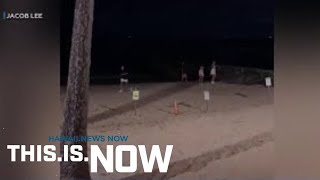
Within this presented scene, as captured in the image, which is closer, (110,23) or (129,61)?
(110,23)

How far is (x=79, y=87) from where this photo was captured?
5.23 m

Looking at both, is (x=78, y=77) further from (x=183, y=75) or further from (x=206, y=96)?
(x=206, y=96)

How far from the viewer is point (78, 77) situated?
5.22 m

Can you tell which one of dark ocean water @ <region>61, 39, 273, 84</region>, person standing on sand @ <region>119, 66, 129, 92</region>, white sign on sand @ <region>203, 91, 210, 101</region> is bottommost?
white sign on sand @ <region>203, 91, 210, 101</region>

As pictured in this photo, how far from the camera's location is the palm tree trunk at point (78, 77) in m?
5.20

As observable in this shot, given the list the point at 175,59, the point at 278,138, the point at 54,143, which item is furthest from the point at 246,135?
the point at 54,143

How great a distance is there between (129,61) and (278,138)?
1.78 meters

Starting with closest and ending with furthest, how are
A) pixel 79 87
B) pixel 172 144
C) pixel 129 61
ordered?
pixel 79 87 < pixel 172 144 < pixel 129 61

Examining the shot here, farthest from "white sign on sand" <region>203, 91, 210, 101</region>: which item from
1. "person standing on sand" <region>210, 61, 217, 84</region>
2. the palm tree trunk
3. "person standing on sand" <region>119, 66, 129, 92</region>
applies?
the palm tree trunk

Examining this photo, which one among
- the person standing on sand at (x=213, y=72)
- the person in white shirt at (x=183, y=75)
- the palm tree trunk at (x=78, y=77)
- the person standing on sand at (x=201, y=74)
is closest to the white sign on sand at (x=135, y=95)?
the person in white shirt at (x=183, y=75)

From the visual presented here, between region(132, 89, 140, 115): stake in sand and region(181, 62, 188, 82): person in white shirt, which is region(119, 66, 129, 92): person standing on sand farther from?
region(181, 62, 188, 82): person in white shirt

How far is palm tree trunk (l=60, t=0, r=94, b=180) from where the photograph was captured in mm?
5199

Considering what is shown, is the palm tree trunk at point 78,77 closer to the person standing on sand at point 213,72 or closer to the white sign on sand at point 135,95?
the white sign on sand at point 135,95

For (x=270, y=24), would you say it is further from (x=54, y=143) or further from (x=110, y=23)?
(x=54, y=143)
